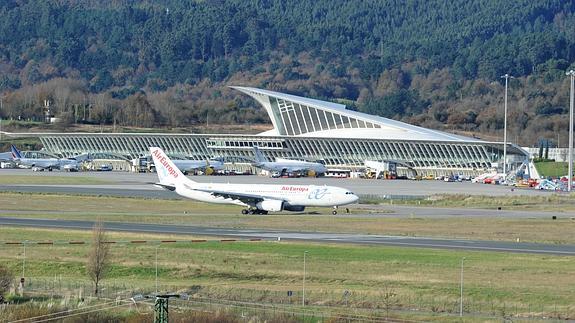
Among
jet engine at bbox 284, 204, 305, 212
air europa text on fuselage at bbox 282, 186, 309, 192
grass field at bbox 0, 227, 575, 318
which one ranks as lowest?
grass field at bbox 0, 227, 575, 318

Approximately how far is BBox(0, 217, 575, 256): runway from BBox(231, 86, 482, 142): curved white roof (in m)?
108

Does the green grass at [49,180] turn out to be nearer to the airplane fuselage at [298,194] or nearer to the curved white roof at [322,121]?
the airplane fuselage at [298,194]

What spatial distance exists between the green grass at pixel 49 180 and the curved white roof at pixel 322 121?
2076 inches

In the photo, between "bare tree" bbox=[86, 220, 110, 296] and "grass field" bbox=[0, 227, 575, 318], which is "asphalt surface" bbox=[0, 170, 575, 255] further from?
"bare tree" bbox=[86, 220, 110, 296]

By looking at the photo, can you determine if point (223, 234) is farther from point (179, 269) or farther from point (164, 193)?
point (164, 193)

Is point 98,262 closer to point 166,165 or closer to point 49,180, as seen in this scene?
point 166,165

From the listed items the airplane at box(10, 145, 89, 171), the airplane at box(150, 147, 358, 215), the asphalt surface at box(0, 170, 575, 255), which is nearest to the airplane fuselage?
the airplane at box(150, 147, 358, 215)

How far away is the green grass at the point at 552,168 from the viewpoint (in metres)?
165

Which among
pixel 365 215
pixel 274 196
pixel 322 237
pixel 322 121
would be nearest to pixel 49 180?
pixel 274 196

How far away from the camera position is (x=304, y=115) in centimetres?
19125

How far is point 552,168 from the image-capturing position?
17025cm

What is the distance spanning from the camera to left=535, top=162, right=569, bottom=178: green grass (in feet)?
540

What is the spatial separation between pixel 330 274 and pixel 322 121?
141 meters

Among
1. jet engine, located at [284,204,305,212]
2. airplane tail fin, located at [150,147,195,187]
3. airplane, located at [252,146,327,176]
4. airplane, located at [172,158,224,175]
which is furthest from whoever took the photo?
airplane, located at [172,158,224,175]
